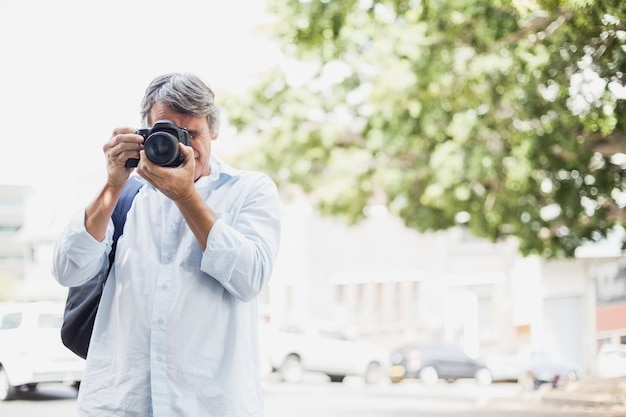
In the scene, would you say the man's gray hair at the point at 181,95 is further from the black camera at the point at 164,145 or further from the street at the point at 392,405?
the street at the point at 392,405

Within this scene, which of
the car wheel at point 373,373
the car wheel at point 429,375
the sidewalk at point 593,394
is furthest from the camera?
the car wheel at point 429,375

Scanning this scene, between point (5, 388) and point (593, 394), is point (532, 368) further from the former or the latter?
point (5, 388)

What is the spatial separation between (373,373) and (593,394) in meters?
6.20

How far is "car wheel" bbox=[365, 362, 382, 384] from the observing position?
38.1 feet

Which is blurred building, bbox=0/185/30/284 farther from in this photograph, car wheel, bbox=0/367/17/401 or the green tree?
the green tree

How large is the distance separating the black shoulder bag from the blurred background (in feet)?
0.62

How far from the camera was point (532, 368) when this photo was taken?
12180mm

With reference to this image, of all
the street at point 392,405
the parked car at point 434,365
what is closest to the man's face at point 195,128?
the street at point 392,405

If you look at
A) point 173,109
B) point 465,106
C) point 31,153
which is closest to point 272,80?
point 465,106

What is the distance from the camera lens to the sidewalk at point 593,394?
5.25 meters

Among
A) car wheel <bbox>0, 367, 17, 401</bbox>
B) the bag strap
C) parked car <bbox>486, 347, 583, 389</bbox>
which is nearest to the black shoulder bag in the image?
the bag strap

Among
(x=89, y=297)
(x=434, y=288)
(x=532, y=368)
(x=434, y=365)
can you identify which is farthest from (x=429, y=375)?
(x=89, y=297)

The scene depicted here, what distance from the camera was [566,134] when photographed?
4.49 m

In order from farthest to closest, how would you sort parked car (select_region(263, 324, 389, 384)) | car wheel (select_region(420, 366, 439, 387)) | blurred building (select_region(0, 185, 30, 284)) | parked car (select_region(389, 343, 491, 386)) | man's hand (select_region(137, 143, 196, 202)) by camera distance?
1. car wheel (select_region(420, 366, 439, 387))
2. parked car (select_region(389, 343, 491, 386))
3. parked car (select_region(263, 324, 389, 384))
4. blurred building (select_region(0, 185, 30, 284))
5. man's hand (select_region(137, 143, 196, 202))
